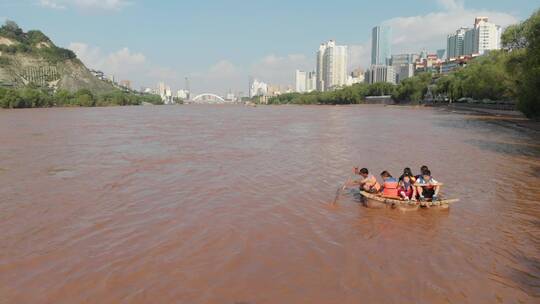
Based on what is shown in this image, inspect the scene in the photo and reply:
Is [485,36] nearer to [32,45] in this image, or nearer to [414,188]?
[32,45]

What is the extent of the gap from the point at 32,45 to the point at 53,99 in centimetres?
6770

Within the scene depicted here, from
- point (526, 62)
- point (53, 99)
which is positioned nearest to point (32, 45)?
point (53, 99)

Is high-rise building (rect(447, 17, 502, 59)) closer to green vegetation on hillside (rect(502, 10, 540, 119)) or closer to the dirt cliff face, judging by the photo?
green vegetation on hillside (rect(502, 10, 540, 119))

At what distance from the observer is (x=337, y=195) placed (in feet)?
38.9

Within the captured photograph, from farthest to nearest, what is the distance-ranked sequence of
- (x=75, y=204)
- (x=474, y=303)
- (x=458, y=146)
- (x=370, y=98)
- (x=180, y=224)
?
(x=370, y=98), (x=458, y=146), (x=75, y=204), (x=180, y=224), (x=474, y=303)

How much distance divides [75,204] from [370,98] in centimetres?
11791

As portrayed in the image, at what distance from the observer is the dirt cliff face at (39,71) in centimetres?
12612

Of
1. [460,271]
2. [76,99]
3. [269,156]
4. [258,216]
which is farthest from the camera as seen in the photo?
[76,99]

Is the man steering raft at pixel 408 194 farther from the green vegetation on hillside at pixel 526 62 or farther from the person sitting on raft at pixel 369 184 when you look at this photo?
the green vegetation on hillside at pixel 526 62

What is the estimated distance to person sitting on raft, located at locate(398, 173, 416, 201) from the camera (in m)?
10.1

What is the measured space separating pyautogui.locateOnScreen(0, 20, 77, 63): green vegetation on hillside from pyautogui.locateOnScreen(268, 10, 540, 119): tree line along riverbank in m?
92.3

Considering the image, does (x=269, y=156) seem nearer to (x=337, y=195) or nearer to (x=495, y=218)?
(x=337, y=195)

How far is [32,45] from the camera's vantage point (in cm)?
15188

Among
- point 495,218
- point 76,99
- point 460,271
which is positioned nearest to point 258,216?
point 460,271
